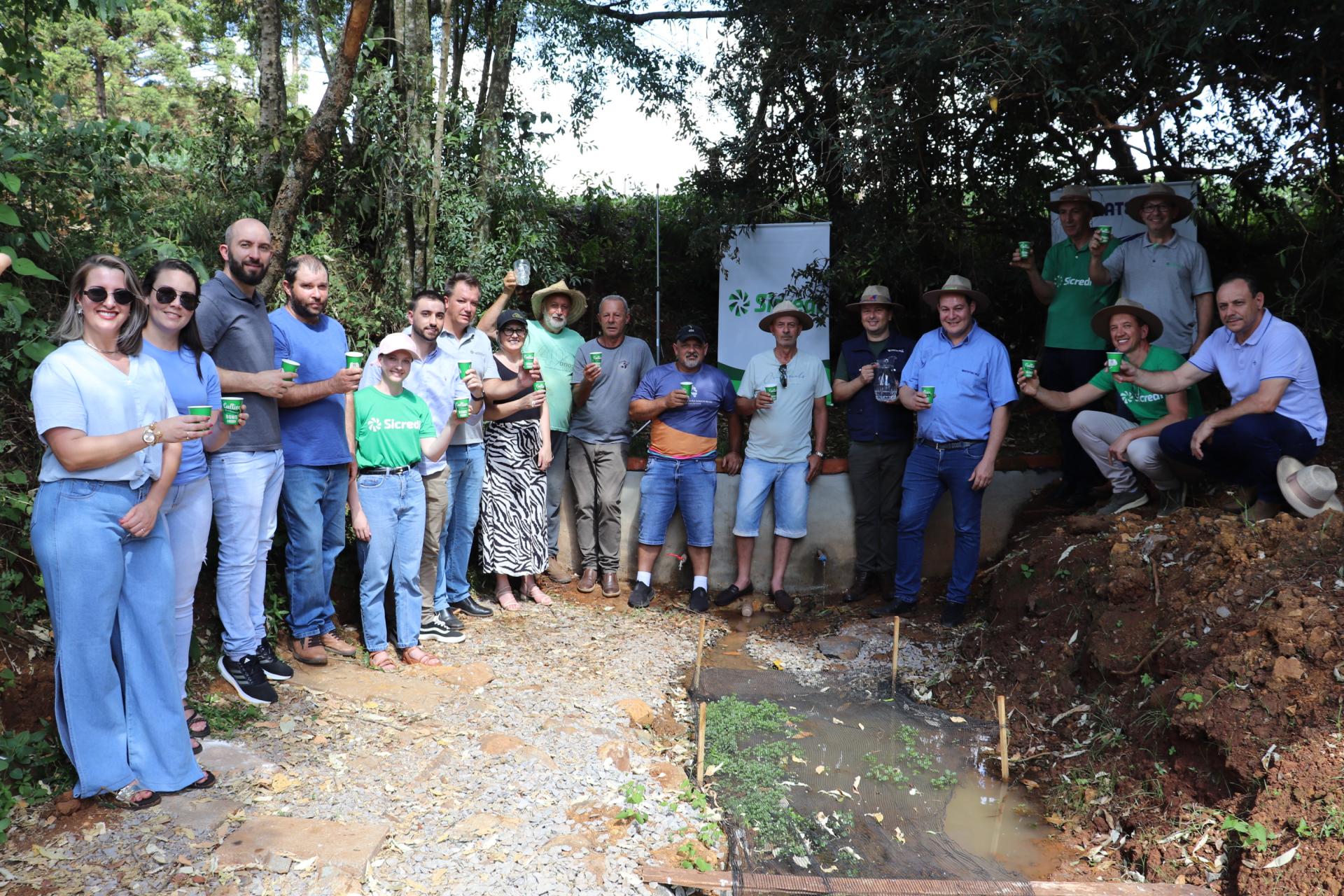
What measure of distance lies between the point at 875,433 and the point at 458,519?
2831 millimetres

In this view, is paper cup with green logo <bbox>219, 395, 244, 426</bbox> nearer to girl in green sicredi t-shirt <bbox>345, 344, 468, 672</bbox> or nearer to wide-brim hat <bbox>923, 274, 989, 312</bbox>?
girl in green sicredi t-shirt <bbox>345, 344, 468, 672</bbox>

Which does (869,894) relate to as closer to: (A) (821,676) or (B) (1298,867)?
(B) (1298,867)

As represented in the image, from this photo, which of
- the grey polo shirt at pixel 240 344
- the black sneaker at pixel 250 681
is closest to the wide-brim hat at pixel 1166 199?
the grey polo shirt at pixel 240 344

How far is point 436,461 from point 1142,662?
3838 mm

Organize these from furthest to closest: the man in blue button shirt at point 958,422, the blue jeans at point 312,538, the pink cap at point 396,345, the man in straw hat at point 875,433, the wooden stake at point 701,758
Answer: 1. the man in straw hat at point 875,433
2. the man in blue button shirt at point 958,422
3. the pink cap at point 396,345
4. the blue jeans at point 312,538
5. the wooden stake at point 701,758

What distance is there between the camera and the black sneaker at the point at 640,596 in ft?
22.2

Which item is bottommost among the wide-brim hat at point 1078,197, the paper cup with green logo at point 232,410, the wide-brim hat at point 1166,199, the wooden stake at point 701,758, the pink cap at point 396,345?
the wooden stake at point 701,758

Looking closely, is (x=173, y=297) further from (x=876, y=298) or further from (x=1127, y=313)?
(x=1127, y=313)

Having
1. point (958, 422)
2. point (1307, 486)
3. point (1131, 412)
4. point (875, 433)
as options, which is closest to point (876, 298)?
point (875, 433)

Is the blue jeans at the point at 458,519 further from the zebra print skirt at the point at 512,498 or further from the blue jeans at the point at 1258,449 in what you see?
the blue jeans at the point at 1258,449

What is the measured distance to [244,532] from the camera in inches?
175

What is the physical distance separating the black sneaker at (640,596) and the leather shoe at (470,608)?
3.24ft

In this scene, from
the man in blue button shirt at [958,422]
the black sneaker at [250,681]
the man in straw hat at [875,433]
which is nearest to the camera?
the black sneaker at [250,681]

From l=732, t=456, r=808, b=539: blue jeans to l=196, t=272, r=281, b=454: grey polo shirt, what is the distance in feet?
10.9
